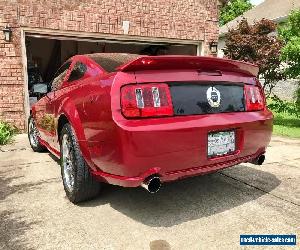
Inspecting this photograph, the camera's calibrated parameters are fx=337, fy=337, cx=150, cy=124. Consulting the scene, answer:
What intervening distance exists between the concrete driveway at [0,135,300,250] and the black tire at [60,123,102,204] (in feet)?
0.39

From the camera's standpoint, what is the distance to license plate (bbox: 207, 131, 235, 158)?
116 inches

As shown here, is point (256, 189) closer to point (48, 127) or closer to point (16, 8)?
point (48, 127)

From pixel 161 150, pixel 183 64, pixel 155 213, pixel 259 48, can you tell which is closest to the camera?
pixel 161 150

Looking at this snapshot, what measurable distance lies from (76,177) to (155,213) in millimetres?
821

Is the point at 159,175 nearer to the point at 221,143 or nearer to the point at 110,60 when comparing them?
the point at 221,143

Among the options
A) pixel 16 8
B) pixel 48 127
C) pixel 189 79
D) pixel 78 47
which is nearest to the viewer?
pixel 189 79

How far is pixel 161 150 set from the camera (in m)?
2.64

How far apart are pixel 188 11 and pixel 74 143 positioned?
787 cm

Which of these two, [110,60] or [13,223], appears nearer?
[13,223]

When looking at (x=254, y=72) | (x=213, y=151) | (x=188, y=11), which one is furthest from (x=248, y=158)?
(x=188, y=11)

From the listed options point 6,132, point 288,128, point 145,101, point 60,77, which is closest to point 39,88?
point 60,77

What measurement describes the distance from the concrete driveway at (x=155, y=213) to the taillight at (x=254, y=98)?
3.02ft

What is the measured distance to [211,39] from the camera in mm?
10602

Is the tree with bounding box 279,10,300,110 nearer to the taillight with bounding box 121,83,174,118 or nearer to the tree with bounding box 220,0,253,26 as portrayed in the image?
the taillight with bounding box 121,83,174,118
